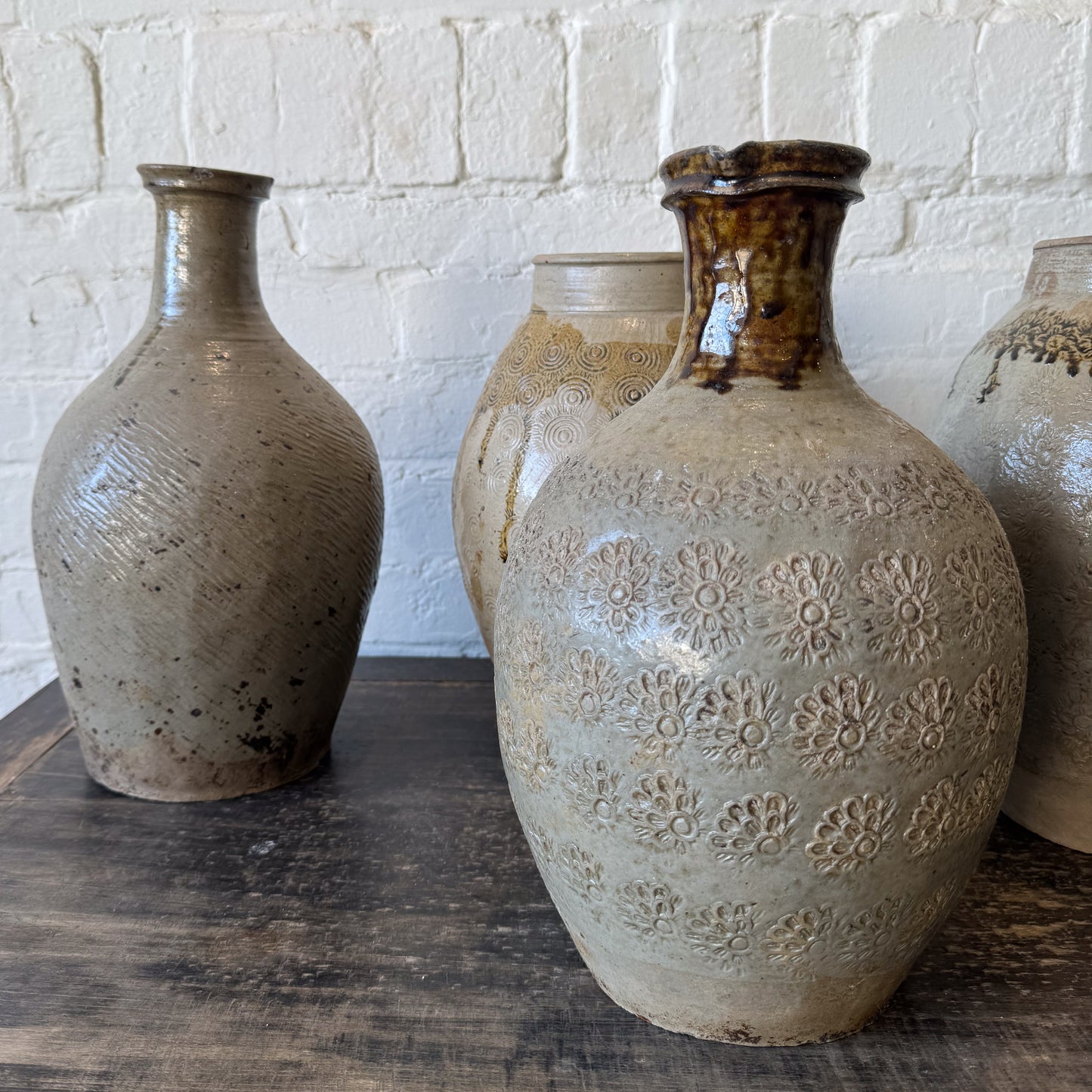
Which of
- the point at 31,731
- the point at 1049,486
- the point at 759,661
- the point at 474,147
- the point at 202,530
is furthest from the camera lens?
the point at 474,147

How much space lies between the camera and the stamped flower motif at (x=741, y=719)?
1.73 ft

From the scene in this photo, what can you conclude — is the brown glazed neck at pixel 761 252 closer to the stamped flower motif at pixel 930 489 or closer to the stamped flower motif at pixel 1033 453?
the stamped flower motif at pixel 930 489

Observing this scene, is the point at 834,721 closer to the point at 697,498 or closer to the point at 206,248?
the point at 697,498

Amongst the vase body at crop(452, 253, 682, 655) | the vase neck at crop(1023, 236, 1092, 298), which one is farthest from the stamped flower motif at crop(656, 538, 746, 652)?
the vase neck at crop(1023, 236, 1092, 298)

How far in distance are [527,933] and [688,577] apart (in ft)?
1.05

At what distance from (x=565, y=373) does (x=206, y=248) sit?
33 cm

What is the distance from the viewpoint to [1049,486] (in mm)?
742

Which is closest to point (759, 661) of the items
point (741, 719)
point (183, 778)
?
point (741, 719)

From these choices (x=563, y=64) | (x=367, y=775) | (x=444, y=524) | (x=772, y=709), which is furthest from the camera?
(x=444, y=524)

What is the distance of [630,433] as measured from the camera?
614 millimetres

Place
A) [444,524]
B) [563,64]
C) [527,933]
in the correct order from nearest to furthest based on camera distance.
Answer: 1. [527,933]
2. [563,64]
3. [444,524]

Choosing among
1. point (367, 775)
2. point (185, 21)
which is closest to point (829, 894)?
point (367, 775)

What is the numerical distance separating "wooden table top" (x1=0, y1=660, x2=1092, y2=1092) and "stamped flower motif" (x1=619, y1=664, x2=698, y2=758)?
0.20m

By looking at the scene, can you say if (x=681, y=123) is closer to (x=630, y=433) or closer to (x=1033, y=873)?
(x=630, y=433)
